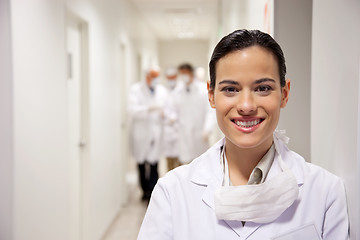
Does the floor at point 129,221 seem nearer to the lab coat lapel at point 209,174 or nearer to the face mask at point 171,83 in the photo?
the face mask at point 171,83

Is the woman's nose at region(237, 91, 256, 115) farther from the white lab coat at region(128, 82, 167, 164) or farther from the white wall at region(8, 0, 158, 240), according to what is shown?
the white lab coat at region(128, 82, 167, 164)

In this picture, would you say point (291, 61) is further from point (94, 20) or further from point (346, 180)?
point (94, 20)

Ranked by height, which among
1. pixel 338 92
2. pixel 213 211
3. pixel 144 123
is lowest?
pixel 144 123

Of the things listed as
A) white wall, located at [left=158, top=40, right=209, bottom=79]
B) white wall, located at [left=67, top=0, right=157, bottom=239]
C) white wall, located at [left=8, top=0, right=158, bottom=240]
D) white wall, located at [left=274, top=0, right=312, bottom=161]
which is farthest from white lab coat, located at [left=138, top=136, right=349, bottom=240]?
white wall, located at [left=158, top=40, right=209, bottom=79]

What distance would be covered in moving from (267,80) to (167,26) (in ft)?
25.3

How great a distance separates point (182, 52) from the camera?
11227 millimetres

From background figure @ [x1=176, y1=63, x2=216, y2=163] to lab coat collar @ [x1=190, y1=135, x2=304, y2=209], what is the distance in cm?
374

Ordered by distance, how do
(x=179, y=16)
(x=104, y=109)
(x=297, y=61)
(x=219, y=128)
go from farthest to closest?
1. (x=179, y=16)
2. (x=104, y=109)
3. (x=297, y=61)
4. (x=219, y=128)

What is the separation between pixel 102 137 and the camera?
368 centimetres

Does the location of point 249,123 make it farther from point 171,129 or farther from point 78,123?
point 171,129

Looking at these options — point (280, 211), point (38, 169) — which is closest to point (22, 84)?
point (38, 169)

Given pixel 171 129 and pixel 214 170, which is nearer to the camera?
pixel 214 170

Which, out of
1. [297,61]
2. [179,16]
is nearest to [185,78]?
[179,16]

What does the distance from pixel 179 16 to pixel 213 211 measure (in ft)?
21.6
